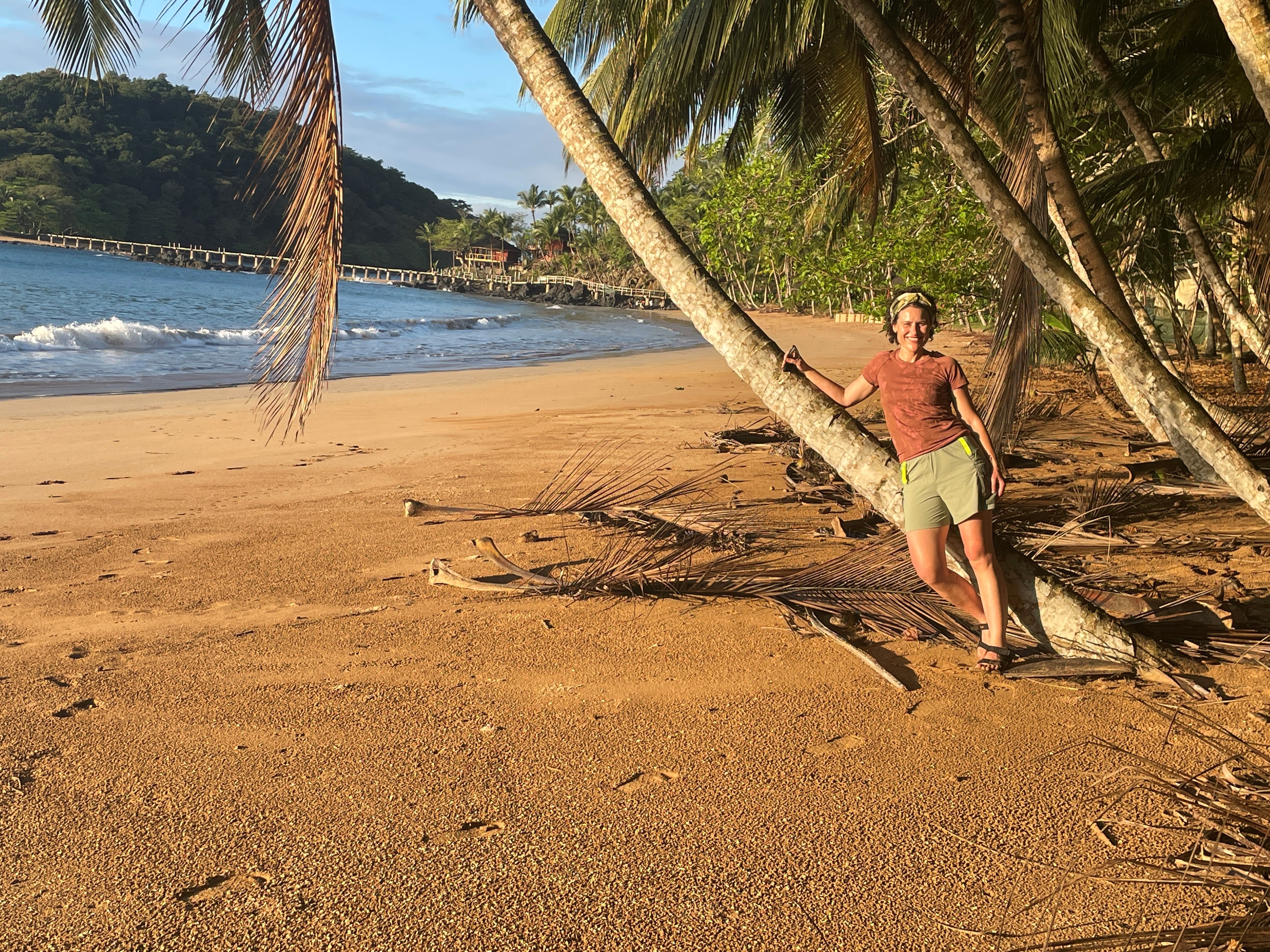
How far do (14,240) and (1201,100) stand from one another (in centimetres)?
9967

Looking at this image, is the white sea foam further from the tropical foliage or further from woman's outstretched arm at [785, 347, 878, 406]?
woman's outstretched arm at [785, 347, 878, 406]

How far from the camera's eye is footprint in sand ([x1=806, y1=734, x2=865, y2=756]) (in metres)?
2.91

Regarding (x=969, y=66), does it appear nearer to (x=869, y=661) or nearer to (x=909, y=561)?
(x=909, y=561)

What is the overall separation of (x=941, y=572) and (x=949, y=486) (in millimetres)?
323

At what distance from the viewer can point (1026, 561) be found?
11.8 ft

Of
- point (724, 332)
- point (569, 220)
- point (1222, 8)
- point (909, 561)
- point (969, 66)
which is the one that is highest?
point (569, 220)

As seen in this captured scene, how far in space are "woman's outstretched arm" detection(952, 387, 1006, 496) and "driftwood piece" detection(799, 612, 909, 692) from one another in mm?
730

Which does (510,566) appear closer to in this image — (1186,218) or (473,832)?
(473,832)

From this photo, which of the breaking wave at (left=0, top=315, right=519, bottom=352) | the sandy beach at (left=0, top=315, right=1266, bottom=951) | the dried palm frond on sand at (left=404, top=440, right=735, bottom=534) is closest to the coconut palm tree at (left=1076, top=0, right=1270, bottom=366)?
the dried palm frond on sand at (left=404, top=440, right=735, bottom=534)

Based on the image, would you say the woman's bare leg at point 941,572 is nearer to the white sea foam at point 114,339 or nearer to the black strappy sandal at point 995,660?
the black strappy sandal at point 995,660

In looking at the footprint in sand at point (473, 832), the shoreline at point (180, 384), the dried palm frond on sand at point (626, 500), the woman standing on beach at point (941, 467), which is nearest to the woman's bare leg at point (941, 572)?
the woman standing on beach at point (941, 467)

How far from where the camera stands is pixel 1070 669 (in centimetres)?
335

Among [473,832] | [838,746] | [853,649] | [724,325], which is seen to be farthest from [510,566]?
[473,832]

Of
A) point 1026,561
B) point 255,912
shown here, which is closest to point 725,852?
point 255,912
